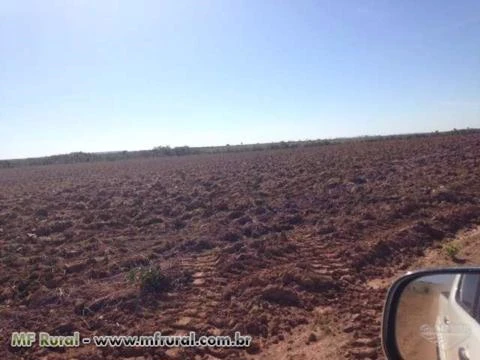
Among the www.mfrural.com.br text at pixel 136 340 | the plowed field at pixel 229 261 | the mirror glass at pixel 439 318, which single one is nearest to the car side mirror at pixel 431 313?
the mirror glass at pixel 439 318

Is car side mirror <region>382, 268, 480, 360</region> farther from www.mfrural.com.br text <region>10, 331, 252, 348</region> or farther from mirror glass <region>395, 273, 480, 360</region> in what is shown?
www.mfrural.com.br text <region>10, 331, 252, 348</region>

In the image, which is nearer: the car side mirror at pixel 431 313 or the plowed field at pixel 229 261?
the car side mirror at pixel 431 313

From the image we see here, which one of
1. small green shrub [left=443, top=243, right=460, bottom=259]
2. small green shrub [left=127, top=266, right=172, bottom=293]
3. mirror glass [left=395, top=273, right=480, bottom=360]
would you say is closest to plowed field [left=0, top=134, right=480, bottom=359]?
small green shrub [left=127, top=266, right=172, bottom=293]

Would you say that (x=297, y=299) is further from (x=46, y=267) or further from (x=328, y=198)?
(x=328, y=198)

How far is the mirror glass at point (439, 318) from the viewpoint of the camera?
79.2 inches

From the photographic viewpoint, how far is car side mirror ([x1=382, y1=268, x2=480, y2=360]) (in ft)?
6.79

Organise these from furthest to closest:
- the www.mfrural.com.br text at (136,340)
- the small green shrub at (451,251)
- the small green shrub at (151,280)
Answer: the small green shrub at (451,251), the small green shrub at (151,280), the www.mfrural.com.br text at (136,340)

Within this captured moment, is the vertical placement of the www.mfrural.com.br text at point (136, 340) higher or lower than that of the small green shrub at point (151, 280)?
lower

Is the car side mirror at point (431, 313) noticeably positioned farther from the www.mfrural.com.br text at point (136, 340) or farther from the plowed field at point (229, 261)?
the www.mfrural.com.br text at point (136, 340)

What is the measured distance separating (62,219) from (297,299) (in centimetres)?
980

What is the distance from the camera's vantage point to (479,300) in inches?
79.1

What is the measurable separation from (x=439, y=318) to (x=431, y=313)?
40 mm

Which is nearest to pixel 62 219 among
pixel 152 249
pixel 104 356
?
pixel 152 249

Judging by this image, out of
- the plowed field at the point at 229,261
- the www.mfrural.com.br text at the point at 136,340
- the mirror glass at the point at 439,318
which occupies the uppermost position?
the mirror glass at the point at 439,318
